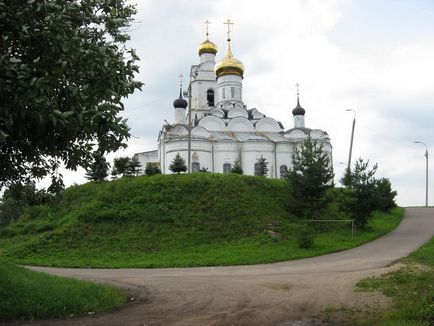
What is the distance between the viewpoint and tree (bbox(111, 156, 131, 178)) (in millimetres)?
31731

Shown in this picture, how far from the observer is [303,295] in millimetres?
9969

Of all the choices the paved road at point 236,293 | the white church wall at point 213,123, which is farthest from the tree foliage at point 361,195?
the white church wall at point 213,123

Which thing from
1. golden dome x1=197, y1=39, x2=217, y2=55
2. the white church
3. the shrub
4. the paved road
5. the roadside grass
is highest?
golden dome x1=197, y1=39, x2=217, y2=55

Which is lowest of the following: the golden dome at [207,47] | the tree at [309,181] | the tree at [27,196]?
the tree at [27,196]

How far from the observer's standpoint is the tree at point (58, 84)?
5898 millimetres

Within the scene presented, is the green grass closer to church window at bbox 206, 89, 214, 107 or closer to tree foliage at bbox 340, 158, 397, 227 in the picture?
tree foliage at bbox 340, 158, 397, 227

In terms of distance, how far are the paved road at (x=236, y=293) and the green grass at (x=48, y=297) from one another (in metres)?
0.58

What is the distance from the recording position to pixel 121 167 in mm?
31766

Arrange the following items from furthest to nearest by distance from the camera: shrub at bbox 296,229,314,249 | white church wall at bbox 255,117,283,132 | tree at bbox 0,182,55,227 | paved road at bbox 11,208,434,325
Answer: white church wall at bbox 255,117,283,132
shrub at bbox 296,229,314,249
tree at bbox 0,182,55,227
paved road at bbox 11,208,434,325

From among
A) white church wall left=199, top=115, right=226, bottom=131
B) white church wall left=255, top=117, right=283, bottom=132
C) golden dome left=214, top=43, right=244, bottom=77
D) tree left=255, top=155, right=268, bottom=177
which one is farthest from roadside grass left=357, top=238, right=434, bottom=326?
golden dome left=214, top=43, right=244, bottom=77

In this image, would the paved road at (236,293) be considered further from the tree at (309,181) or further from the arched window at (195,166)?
the arched window at (195,166)

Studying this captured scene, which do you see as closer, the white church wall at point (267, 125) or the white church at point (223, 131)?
the white church at point (223, 131)

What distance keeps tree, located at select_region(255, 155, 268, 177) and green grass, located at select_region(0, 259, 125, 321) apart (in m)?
25.0

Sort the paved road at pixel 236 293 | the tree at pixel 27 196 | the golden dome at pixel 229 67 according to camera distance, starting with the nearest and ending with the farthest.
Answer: the paved road at pixel 236 293, the tree at pixel 27 196, the golden dome at pixel 229 67
